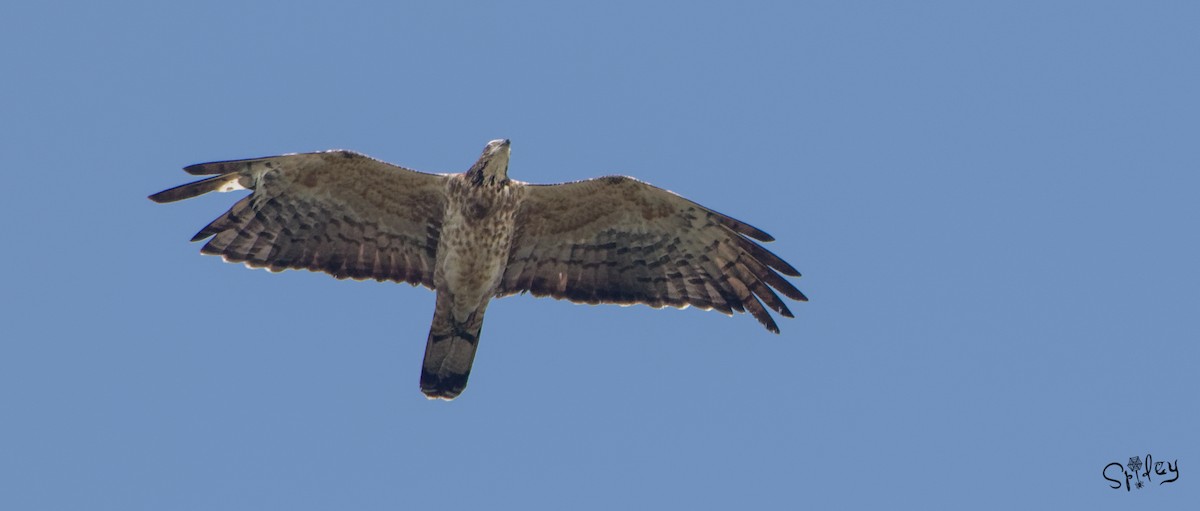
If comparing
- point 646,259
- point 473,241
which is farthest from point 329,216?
point 646,259

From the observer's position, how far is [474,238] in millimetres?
→ 14695

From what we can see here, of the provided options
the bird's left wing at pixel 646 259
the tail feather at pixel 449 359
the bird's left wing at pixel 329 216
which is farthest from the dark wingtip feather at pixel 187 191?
the bird's left wing at pixel 646 259

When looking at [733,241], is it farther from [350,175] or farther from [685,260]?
[350,175]

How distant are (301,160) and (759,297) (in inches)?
173

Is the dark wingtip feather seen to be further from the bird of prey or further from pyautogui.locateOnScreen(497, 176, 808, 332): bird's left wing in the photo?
pyautogui.locateOnScreen(497, 176, 808, 332): bird's left wing

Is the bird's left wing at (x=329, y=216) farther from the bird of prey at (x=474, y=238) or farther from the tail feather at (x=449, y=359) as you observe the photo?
the tail feather at (x=449, y=359)

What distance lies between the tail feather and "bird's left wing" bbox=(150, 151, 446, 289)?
0.52 meters

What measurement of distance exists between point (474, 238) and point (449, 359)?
1.23 m

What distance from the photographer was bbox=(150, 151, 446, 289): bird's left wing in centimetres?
1472

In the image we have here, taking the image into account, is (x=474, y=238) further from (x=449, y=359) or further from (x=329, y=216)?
(x=329, y=216)

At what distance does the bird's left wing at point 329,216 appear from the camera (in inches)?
579

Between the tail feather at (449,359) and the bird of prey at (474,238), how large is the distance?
0.01 metres

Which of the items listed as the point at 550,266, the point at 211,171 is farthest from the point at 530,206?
the point at 211,171

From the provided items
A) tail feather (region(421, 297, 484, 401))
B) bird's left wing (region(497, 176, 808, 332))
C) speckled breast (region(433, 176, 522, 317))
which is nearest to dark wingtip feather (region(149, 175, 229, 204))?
speckled breast (region(433, 176, 522, 317))
